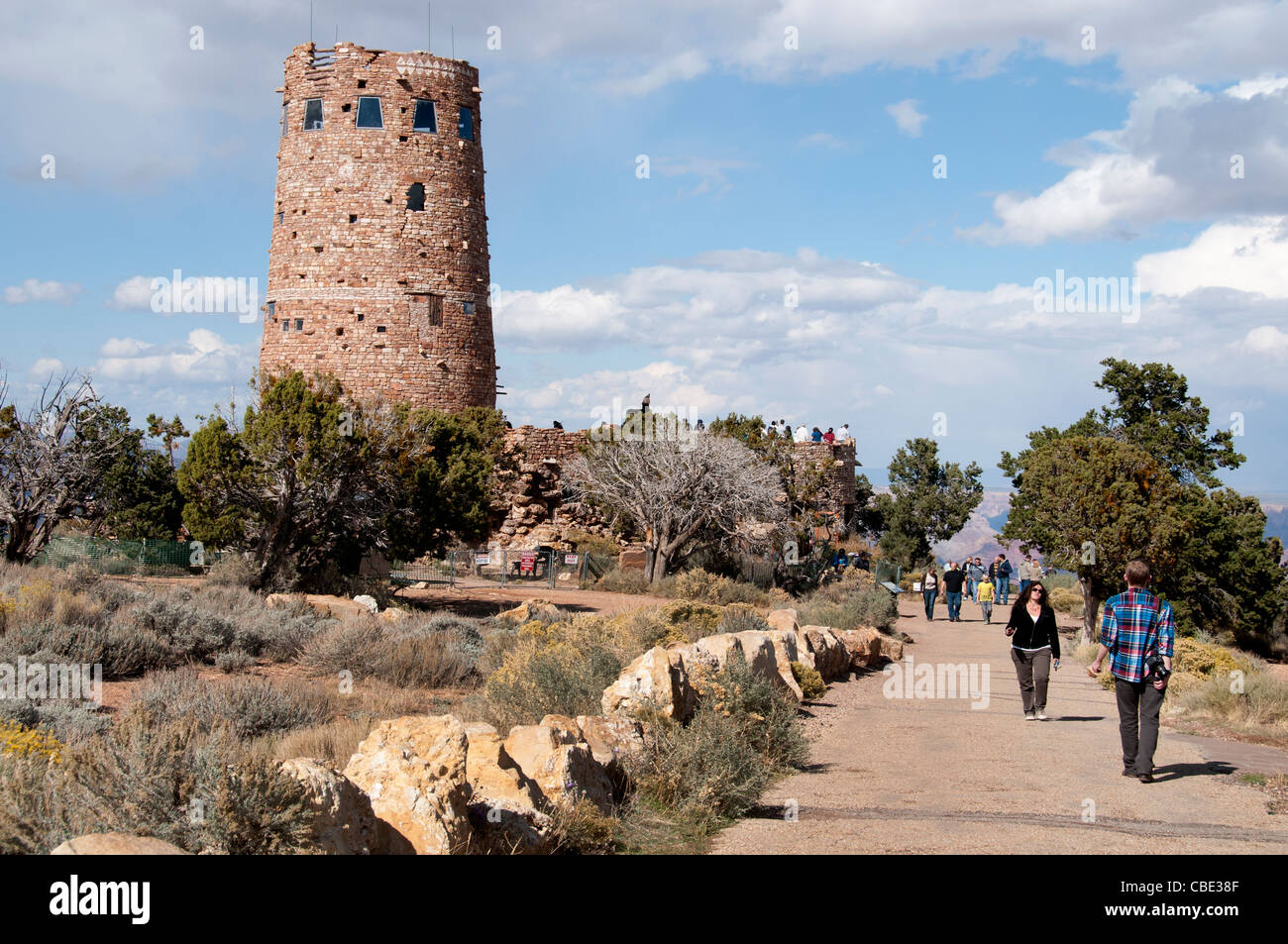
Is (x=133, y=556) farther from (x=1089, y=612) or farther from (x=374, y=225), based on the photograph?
(x=1089, y=612)

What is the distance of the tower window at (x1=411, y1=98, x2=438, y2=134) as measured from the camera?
34.2 meters

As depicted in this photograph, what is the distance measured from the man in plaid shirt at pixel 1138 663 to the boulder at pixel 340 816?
19.7ft

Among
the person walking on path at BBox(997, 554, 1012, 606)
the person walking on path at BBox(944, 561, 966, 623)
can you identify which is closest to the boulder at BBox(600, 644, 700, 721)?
the person walking on path at BBox(944, 561, 966, 623)

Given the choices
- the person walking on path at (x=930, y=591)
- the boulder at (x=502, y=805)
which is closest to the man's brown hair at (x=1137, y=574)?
A: the boulder at (x=502, y=805)

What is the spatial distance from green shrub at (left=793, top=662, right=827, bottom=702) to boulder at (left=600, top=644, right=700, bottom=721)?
462 centimetres

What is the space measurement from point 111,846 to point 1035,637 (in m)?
10.0

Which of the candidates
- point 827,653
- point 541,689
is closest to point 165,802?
point 541,689

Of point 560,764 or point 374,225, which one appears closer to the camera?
point 560,764

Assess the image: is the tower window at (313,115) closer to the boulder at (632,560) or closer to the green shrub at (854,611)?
the boulder at (632,560)

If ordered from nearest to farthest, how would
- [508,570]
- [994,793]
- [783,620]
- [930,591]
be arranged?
[994,793], [783,620], [930,591], [508,570]

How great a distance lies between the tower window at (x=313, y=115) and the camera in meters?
34.5

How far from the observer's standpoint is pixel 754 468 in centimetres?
2952

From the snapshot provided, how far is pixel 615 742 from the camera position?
27.2ft
